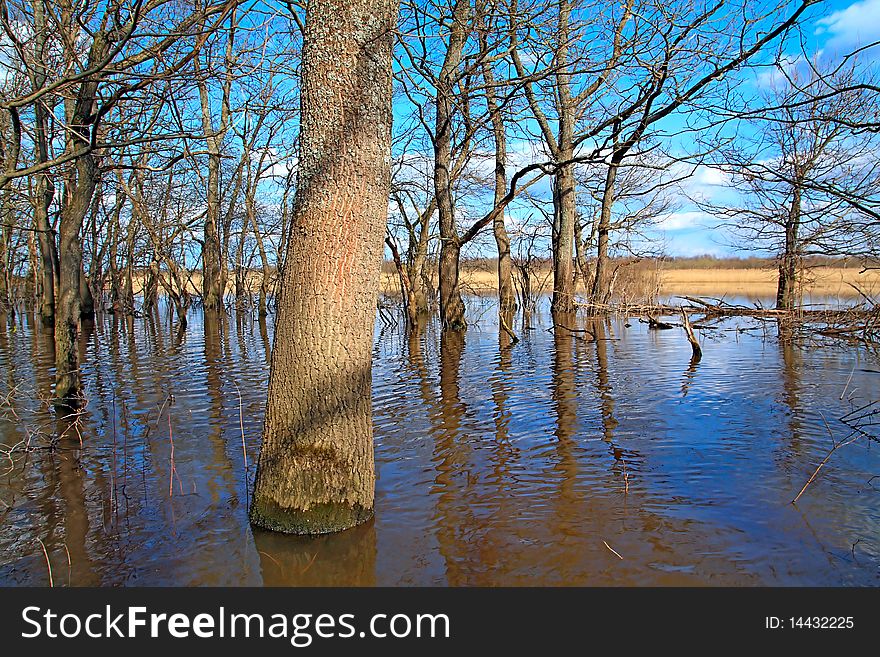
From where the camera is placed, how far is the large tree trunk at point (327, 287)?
12.2 feet

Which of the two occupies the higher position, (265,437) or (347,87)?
(347,87)

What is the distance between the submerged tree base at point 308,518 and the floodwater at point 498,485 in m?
0.07

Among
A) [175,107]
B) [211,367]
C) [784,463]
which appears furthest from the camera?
[211,367]

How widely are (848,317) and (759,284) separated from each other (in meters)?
36.5

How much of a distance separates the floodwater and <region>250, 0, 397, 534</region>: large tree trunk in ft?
0.99

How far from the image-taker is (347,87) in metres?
3.76

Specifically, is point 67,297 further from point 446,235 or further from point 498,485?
point 446,235

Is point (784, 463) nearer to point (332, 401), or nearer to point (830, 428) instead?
point (830, 428)

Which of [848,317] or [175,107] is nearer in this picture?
[175,107]

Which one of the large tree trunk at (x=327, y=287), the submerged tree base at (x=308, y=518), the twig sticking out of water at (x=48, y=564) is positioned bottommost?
the twig sticking out of water at (x=48, y=564)

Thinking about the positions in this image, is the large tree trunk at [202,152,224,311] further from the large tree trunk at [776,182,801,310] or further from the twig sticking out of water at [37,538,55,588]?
the twig sticking out of water at [37,538,55,588]

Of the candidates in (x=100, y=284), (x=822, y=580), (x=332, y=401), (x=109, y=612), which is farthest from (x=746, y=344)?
(x=100, y=284)

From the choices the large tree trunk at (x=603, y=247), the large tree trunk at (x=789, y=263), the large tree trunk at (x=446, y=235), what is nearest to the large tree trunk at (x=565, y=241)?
the large tree trunk at (x=603, y=247)

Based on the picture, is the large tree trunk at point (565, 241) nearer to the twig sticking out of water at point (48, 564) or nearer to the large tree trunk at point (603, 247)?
the large tree trunk at point (603, 247)
